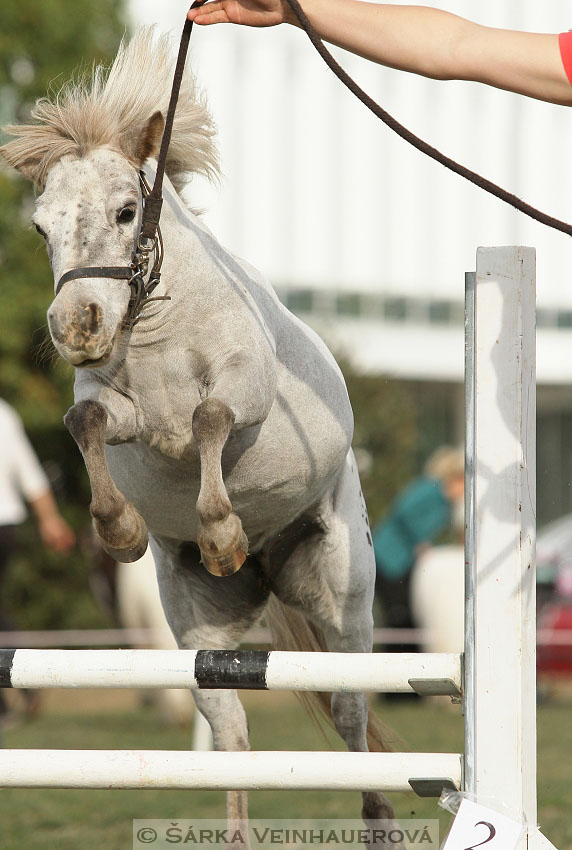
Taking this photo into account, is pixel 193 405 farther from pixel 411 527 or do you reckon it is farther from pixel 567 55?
pixel 411 527

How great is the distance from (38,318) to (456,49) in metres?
10.4

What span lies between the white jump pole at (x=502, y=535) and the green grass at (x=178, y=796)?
1002 millimetres

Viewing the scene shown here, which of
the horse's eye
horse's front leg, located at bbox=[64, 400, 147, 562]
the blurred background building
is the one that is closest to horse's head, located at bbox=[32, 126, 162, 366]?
the horse's eye

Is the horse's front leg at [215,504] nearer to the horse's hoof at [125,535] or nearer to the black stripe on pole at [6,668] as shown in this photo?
the horse's hoof at [125,535]

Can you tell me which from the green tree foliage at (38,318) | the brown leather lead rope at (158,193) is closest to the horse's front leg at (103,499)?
the brown leather lead rope at (158,193)

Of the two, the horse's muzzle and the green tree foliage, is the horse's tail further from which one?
the green tree foliage

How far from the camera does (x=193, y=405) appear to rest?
8.96 feet

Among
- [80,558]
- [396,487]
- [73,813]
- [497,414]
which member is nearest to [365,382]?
[396,487]

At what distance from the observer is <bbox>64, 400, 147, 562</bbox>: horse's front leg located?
2.54 meters

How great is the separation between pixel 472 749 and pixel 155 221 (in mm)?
1318

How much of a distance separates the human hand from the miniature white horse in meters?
0.28

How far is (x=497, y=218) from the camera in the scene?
2691 cm

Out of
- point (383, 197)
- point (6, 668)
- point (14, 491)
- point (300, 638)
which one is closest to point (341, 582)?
point (300, 638)

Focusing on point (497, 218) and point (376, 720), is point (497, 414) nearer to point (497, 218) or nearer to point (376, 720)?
point (376, 720)
